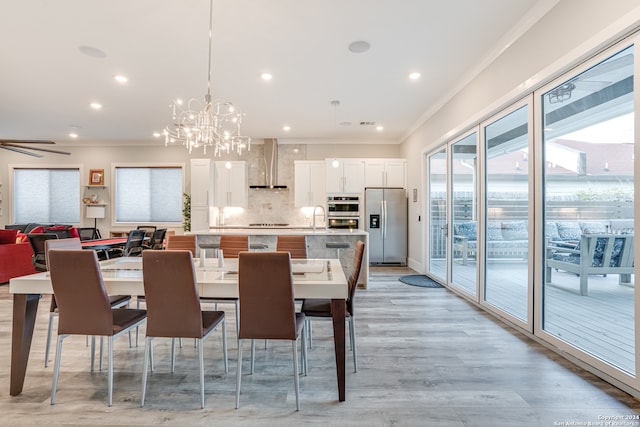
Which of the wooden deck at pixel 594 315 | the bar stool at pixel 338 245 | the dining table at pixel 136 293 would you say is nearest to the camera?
the dining table at pixel 136 293

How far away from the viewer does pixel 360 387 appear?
2137 mm

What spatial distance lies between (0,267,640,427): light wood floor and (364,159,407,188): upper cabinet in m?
4.21

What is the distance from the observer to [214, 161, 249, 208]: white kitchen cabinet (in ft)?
23.7

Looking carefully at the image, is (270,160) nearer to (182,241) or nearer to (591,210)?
(182,241)

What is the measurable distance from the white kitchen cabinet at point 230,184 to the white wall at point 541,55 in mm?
4353

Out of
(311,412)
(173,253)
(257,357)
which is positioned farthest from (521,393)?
(173,253)

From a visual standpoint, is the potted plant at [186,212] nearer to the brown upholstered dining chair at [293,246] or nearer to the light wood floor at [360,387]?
the light wood floor at [360,387]

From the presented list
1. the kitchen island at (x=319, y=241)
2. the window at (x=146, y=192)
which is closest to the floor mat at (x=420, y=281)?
the kitchen island at (x=319, y=241)

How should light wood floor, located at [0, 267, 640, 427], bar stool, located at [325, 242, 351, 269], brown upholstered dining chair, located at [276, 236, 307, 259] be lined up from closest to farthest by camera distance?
1. light wood floor, located at [0, 267, 640, 427]
2. brown upholstered dining chair, located at [276, 236, 307, 259]
3. bar stool, located at [325, 242, 351, 269]

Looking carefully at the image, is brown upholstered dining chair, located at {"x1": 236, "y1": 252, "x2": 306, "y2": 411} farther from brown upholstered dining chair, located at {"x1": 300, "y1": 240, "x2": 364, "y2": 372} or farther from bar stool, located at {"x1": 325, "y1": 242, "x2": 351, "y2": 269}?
bar stool, located at {"x1": 325, "y1": 242, "x2": 351, "y2": 269}

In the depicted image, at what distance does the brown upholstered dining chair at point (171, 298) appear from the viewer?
1867mm

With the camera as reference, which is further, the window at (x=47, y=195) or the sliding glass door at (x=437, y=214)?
the window at (x=47, y=195)

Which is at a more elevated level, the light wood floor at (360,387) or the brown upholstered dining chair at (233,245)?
the brown upholstered dining chair at (233,245)

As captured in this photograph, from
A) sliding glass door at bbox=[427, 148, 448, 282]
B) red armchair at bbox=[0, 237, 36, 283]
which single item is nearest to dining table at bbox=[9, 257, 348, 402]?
sliding glass door at bbox=[427, 148, 448, 282]
